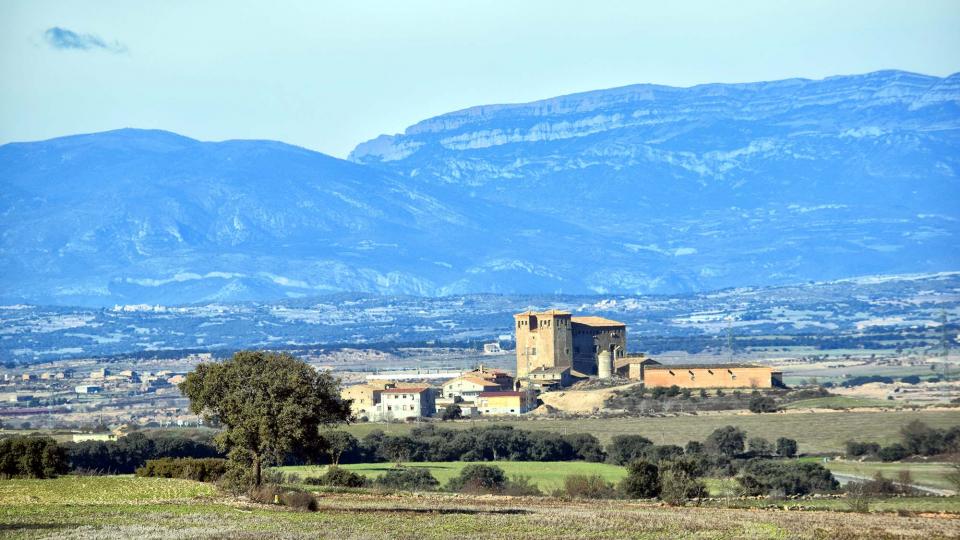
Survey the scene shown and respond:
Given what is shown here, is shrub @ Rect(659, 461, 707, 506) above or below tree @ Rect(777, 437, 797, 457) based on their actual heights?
below

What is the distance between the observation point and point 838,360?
17450 cm

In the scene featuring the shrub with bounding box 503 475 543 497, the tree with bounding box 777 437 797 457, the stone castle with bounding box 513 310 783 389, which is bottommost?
the shrub with bounding box 503 475 543 497

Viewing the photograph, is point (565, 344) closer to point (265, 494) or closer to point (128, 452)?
point (128, 452)

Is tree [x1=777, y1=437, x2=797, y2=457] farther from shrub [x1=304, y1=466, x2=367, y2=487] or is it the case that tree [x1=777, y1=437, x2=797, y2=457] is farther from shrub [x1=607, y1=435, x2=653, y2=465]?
shrub [x1=304, y1=466, x2=367, y2=487]

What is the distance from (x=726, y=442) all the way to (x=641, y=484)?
2578 centimetres

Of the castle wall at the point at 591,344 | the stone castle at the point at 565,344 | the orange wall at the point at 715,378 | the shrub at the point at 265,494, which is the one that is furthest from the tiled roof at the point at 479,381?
the shrub at the point at 265,494

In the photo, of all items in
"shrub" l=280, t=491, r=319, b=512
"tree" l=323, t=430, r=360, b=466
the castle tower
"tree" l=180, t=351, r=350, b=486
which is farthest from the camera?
the castle tower

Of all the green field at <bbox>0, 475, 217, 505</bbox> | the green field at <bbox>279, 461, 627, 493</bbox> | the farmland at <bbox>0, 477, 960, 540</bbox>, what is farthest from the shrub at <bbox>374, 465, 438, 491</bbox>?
the farmland at <bbox>0, 477, 960, 540</bbox>

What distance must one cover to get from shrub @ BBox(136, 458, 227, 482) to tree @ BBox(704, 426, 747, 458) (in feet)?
93.7

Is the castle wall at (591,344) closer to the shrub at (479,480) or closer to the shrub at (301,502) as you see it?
the shrub at (479,480)

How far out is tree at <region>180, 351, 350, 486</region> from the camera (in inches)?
1688

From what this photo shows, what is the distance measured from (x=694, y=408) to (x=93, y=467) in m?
41.5

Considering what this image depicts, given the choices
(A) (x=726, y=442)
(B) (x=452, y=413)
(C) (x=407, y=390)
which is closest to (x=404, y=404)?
(C) (x=407, y=390)

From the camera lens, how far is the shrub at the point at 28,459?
49938mm
